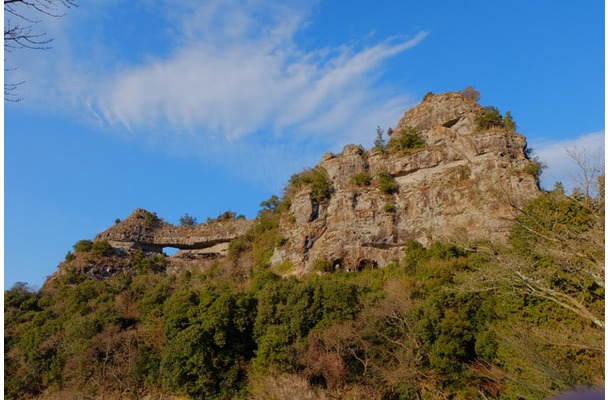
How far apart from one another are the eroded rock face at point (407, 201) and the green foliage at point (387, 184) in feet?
0.78

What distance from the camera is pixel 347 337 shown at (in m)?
17.7

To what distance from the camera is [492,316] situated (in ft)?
56.5

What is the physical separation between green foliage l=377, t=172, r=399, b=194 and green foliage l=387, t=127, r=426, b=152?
2140mm

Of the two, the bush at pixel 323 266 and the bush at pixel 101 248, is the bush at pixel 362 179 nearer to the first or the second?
the bush at pixel 323 266

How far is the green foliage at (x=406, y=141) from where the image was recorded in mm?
29672

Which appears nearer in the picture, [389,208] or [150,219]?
[389,208]

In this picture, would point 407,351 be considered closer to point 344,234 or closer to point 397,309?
point 397,309

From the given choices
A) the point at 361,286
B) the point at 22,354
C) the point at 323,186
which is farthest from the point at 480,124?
the point at 22,354

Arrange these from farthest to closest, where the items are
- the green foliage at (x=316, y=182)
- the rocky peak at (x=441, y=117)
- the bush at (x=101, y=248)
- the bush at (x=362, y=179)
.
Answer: the bush at (x=101, y=248) < the rocky peak at (x=441, y=117) < the green foliage at (x=316, y=182) < the bush at (x=362, y=179)

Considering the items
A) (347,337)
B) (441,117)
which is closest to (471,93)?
(441,117)

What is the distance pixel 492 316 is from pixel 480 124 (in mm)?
14450

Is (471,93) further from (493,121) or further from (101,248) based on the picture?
(101,248)

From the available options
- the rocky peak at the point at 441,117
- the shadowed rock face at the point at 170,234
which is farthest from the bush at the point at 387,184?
the shadowed rock face at the point at 170,234

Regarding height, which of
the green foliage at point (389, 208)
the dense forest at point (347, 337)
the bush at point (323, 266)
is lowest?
the dense forest at point (347, 337)
